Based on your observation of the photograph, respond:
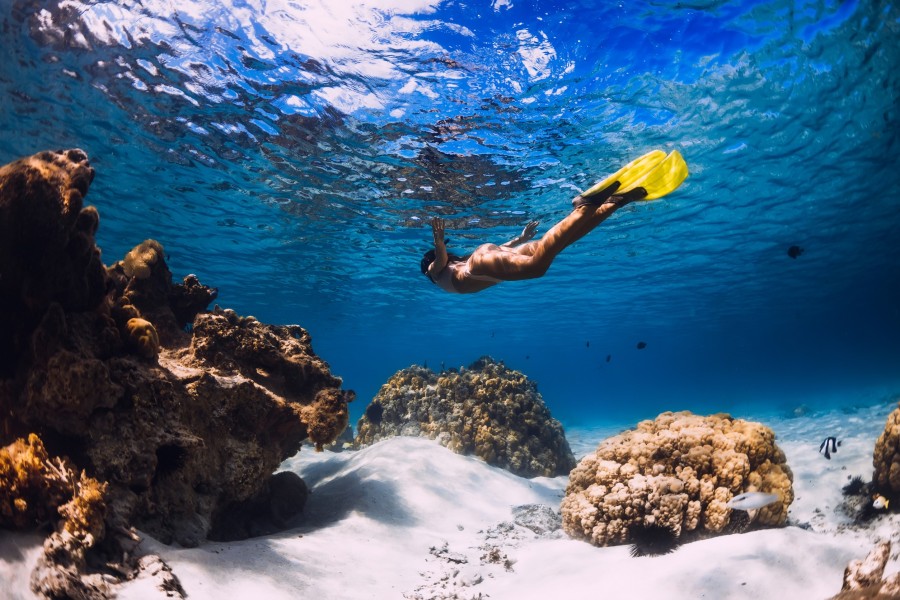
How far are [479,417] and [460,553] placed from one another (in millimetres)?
5763

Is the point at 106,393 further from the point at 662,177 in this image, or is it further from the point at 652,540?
the point at 652,540

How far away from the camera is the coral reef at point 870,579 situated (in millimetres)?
2688

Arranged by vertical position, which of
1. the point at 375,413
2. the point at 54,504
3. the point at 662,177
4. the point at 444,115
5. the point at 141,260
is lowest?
the point at 54,504

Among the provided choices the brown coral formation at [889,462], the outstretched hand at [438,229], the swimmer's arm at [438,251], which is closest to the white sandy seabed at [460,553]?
the brown coral formation at [889,462]

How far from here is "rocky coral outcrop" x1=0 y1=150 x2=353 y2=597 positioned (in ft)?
12.5

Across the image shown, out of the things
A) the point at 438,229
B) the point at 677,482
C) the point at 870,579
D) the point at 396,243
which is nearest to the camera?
the point at 870,579

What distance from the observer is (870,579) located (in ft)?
9.90

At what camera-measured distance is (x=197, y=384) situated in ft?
17.8

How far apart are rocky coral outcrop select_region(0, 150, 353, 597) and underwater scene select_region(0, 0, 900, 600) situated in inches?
1.1

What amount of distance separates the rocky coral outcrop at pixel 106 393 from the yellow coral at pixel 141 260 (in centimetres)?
139

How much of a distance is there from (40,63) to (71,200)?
10.1 meters

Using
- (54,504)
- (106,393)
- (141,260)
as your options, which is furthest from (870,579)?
(141,260)

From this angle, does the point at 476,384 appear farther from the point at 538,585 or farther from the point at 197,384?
the point at 197,384

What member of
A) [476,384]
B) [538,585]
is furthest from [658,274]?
[538,585]
